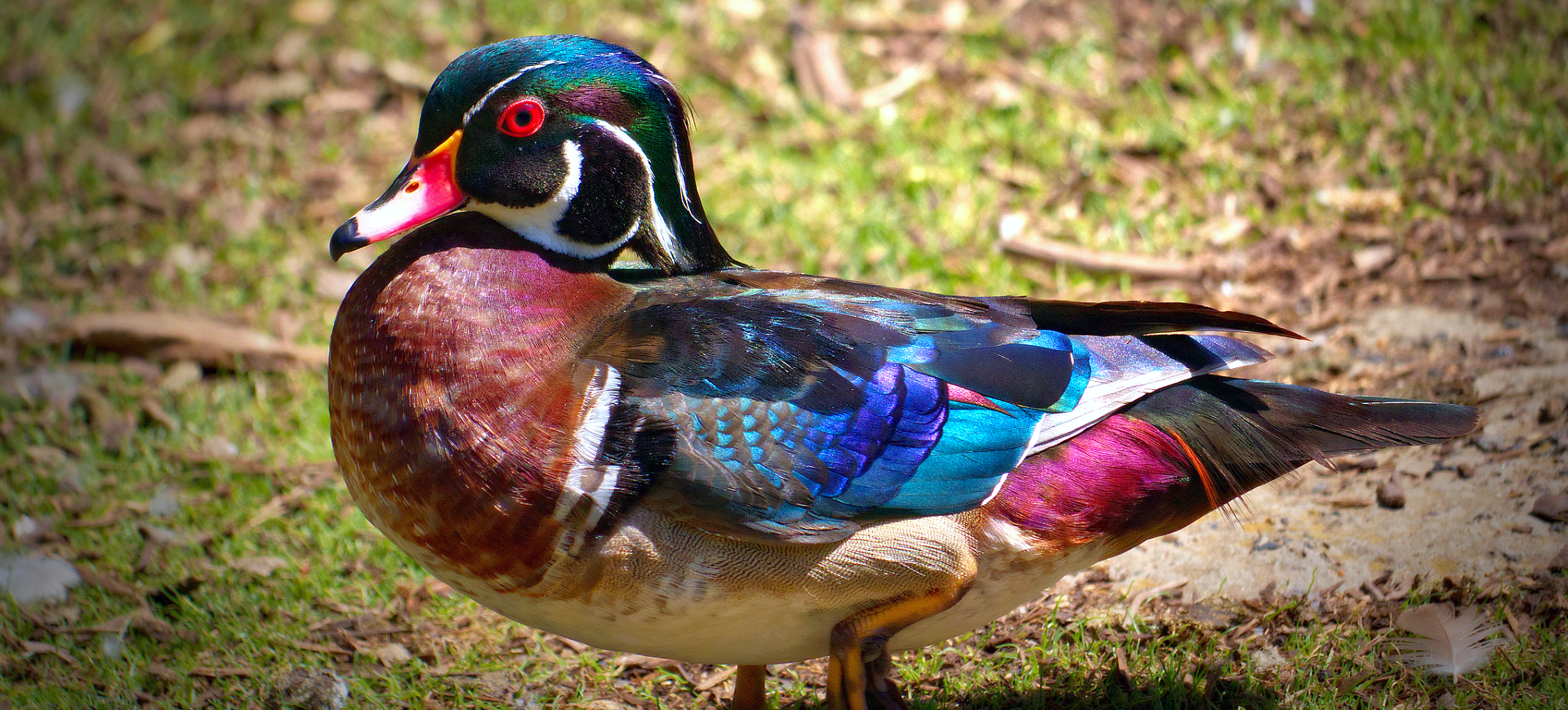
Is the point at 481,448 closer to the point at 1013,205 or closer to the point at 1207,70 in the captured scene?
the point at 1013,205

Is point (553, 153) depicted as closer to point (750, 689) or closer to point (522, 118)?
point (522, 118)

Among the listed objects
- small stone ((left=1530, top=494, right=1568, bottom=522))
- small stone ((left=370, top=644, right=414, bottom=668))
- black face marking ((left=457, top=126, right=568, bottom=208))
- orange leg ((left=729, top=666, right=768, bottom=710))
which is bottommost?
small stone ((left=370, top=644, right=414, bottom=668))

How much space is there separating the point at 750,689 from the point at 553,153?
112cm

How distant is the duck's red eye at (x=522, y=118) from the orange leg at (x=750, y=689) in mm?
1121

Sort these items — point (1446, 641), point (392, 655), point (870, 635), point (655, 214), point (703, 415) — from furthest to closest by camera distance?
point (392, 655), point (1446, 641), point (655, 214), point (870, 635), point (703, 415)

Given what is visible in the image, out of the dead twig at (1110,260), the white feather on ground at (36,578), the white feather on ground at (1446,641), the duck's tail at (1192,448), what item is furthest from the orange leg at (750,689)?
the dead twig at (1110,260)

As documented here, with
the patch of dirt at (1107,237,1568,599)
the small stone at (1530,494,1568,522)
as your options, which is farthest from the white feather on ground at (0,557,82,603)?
the small stone at (1530,494,1568,522)

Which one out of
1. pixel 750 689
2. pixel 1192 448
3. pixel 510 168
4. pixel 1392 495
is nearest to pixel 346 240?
pixel 510 168

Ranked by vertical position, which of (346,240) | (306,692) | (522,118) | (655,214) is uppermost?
(522,118)

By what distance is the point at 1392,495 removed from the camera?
2.93 metres

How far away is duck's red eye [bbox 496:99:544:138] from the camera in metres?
2.23

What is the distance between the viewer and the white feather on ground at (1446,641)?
8.02 ft

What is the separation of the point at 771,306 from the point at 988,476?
1.59 ft

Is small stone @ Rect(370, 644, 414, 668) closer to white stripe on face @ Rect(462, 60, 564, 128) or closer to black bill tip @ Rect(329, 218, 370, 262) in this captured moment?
black bill tip @ Rect(329, 218, 370, 262)
